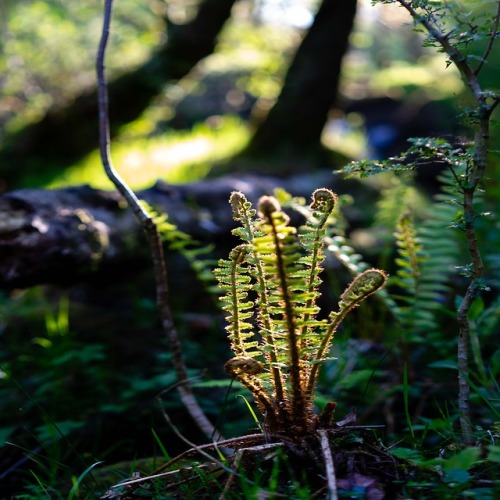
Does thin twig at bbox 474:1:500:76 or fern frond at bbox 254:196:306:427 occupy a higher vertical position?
thin twig at bbox 474:1:500:76

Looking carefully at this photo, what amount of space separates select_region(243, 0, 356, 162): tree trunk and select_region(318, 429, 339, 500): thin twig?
16.4 feet

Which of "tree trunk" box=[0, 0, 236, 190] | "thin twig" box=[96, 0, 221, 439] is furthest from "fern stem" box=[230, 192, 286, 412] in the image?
"tree trunk" box=[0, 0, 236, 190]

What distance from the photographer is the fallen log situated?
2721mm

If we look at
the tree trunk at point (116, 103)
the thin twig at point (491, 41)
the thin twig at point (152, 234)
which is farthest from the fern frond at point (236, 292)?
the tree trunk at point (116, 103)

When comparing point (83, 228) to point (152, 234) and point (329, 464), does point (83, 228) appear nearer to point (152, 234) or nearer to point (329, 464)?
point (152, 234)

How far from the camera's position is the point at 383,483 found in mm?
1474

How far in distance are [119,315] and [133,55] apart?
275 inches

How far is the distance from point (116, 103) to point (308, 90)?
2.41m

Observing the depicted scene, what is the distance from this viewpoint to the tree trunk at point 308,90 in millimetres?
6363

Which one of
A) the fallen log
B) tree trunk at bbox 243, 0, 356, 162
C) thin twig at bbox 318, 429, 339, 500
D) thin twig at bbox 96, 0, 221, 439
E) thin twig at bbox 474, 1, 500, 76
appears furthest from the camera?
tree trunk at bbox 243, 0, 356, 162

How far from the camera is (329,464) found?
56.9 inches

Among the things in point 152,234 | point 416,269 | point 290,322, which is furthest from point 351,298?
point 416,269

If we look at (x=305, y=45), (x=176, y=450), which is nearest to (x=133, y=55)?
(x=305, y=45)

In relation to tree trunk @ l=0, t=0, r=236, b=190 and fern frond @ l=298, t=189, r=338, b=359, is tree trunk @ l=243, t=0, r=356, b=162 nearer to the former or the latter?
tree trunk @ l=0, t=0, r=236, b=190
